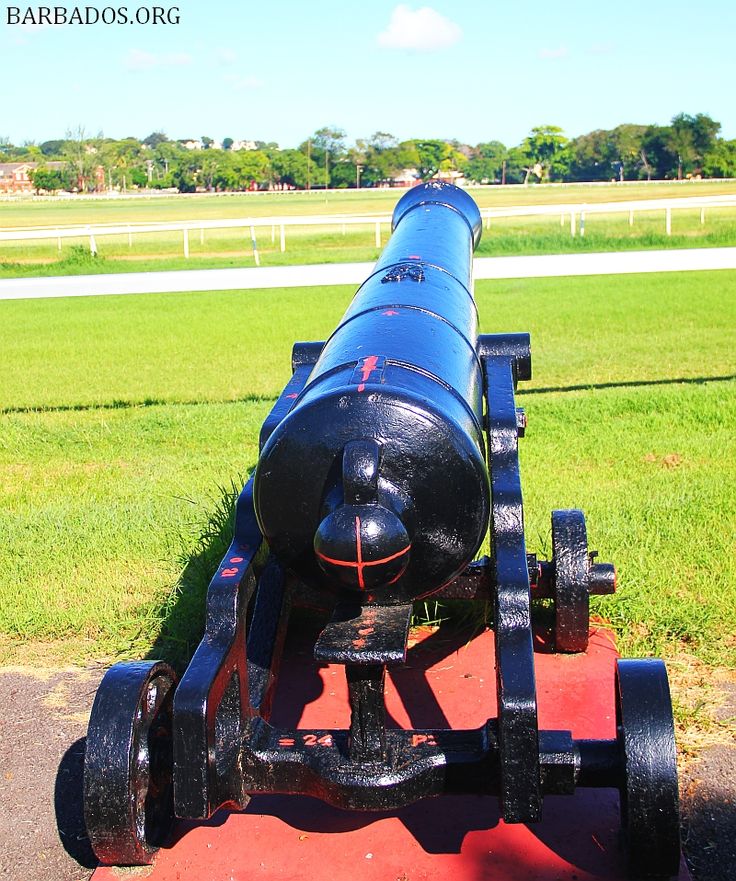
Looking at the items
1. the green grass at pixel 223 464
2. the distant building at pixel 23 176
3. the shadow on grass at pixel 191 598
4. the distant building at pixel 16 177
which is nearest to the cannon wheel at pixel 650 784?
the green grass at pixel 223 464

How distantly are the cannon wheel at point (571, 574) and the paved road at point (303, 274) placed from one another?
4428mm

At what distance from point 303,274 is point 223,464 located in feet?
7.53

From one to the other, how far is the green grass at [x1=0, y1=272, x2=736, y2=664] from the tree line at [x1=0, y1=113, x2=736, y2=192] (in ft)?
336

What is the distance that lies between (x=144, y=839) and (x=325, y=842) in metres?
0.48

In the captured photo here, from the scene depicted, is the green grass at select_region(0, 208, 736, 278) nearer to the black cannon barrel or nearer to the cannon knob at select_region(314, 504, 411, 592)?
the black cannon barrel

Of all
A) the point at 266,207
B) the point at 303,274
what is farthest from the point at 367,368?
the point at 266,207

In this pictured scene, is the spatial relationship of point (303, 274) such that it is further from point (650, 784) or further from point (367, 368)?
point (650, 784)

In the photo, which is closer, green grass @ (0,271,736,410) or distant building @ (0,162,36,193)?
green grass @ (0,271,736,410)

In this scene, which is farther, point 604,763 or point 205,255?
point 205,255

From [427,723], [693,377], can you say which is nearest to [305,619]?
[427,723]

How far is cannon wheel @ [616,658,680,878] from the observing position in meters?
2.46

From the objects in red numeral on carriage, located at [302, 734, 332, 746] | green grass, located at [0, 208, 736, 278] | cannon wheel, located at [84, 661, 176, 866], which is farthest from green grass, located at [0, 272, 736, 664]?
green grass, located at [0, 208, 736, 278]

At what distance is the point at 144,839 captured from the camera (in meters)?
2.56

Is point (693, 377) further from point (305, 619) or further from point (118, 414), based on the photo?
point (305, 619)
